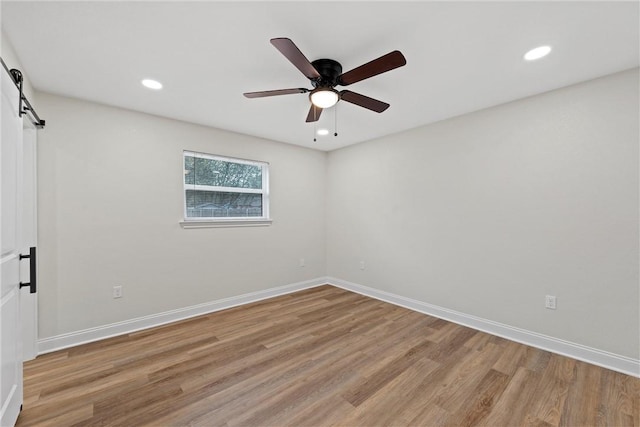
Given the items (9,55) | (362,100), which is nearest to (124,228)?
(9,55)

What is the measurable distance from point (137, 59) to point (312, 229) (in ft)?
10.9

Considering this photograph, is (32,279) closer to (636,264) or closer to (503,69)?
(503,69)

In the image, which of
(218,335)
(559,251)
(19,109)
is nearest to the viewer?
(19,109)

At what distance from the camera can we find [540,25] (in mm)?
1677

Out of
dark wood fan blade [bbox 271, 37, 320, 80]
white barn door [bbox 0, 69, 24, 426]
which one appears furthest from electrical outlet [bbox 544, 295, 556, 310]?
white barn door [bbox 0, 69, 24, 426]

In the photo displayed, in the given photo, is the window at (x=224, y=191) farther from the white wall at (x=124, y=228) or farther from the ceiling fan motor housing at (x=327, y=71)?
the ceiling fan motor housing at (x=327, y=71)

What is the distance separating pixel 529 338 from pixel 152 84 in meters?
4.34

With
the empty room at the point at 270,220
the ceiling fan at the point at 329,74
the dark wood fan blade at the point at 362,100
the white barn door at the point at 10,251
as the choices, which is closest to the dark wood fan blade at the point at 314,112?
the ceiling fan at the point at 329,74

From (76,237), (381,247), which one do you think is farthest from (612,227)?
(76,237)

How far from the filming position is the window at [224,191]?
137 inches

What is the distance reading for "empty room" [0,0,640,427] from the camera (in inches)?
66.4

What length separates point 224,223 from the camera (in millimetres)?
3670

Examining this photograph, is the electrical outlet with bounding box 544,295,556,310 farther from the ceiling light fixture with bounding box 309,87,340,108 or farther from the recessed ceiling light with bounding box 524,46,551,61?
the ceiling light fixture with bounding box 309,87,340,108

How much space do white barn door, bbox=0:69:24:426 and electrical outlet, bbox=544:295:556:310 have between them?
4033 millimetres
